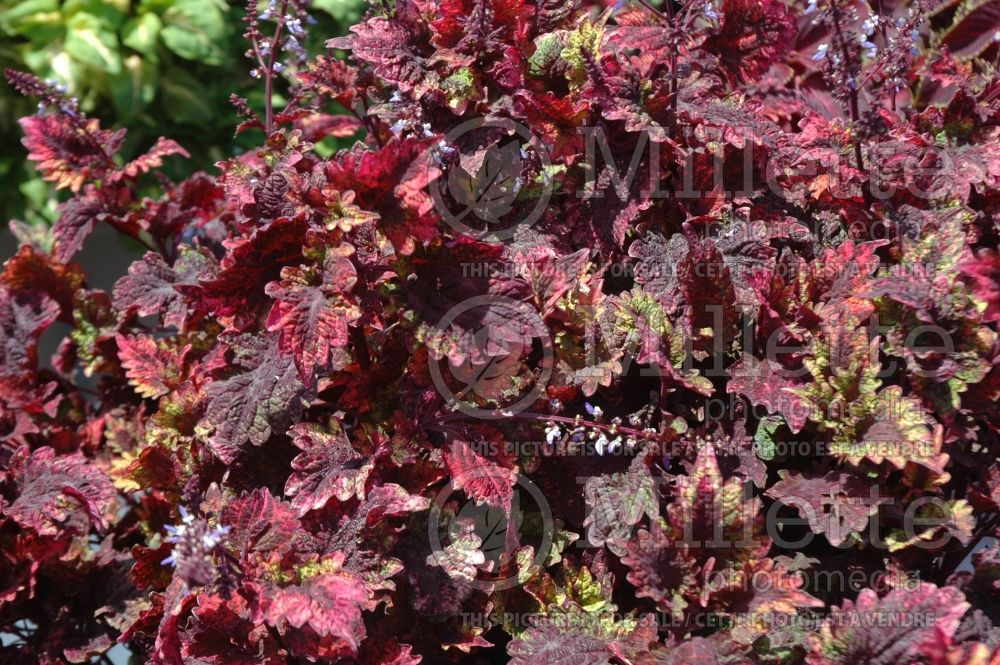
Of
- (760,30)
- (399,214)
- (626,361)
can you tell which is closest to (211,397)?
(399,214)

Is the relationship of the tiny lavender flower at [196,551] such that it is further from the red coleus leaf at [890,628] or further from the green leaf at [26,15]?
the green leaf at [26,15]

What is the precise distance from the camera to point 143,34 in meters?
3.85

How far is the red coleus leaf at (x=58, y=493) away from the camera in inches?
53.8

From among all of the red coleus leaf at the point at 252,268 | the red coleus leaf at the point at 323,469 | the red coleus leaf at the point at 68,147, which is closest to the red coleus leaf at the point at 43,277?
the red coleus leaf at the point at 68,147

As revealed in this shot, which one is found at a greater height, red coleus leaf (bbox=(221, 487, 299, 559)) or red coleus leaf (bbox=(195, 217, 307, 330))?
red coleus leaf (bbox=(195, 217, 307, 330))

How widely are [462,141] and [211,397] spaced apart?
50cm

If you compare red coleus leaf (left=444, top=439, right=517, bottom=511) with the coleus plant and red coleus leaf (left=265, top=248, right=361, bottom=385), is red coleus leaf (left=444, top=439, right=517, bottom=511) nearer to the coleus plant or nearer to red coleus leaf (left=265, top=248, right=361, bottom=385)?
the coleus plant

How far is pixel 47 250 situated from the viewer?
1.80m

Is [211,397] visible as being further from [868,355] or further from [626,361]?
[868,355]

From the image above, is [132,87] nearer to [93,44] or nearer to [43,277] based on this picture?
[93,44]

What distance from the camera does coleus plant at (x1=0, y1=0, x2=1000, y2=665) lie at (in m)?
1.10

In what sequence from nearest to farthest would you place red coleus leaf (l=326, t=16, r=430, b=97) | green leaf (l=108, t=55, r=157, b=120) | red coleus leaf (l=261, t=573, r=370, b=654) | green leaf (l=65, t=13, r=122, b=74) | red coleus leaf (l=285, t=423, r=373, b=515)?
red coleus leaf (l=261, t=573, r=370, b=654) → red coleus leaf (l=285, t=423, r=373, b=515) → red coleus leaf (l=326, t=16, r=430, b=97) → green leaf (l=65, t=13, r=122, b=74) → green leaf (l=108, t=55, r=157, b=120)

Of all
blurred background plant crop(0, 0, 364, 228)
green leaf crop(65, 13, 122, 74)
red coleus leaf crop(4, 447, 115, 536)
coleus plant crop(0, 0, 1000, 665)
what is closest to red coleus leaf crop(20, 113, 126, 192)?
coleus plant crop(0, 0, 1000, 665)

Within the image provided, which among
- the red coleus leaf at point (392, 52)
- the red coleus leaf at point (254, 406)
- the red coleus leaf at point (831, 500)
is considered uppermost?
the red coleus leaf at point (392, 52)
